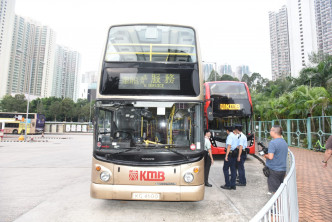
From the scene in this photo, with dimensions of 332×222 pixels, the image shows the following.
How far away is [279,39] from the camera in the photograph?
9994 cm

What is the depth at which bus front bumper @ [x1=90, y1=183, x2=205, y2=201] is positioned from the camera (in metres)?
3.83

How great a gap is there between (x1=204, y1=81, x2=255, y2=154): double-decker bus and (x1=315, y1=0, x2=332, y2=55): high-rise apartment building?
257ft

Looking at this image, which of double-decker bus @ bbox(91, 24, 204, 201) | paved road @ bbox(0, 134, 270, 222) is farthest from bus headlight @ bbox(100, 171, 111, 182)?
paved road @ bbox(0, 134, 270, 222)

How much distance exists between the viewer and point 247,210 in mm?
4352

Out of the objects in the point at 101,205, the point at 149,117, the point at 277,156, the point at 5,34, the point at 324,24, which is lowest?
the point at 101,205

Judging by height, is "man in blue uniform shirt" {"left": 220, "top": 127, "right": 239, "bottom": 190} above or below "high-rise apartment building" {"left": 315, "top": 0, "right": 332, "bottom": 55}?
below

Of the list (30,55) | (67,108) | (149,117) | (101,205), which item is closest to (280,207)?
(149,117)

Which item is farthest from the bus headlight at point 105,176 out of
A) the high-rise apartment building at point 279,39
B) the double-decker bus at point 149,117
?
the high-rise apartment building at point 279,39

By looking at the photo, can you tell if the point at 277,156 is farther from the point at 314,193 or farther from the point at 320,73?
the point at 320,73

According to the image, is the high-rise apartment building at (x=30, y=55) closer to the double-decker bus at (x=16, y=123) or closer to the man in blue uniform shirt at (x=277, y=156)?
the double-decker bus at (x=16, y=123)

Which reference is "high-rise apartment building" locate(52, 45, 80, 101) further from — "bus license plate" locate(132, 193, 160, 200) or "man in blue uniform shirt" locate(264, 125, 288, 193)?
"man in blue uniform shirt" locate(264, 125, 288, 193)

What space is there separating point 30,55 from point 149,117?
7786cm

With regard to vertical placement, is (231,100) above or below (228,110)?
above

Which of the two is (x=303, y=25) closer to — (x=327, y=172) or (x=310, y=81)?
(x=310, y=81)
